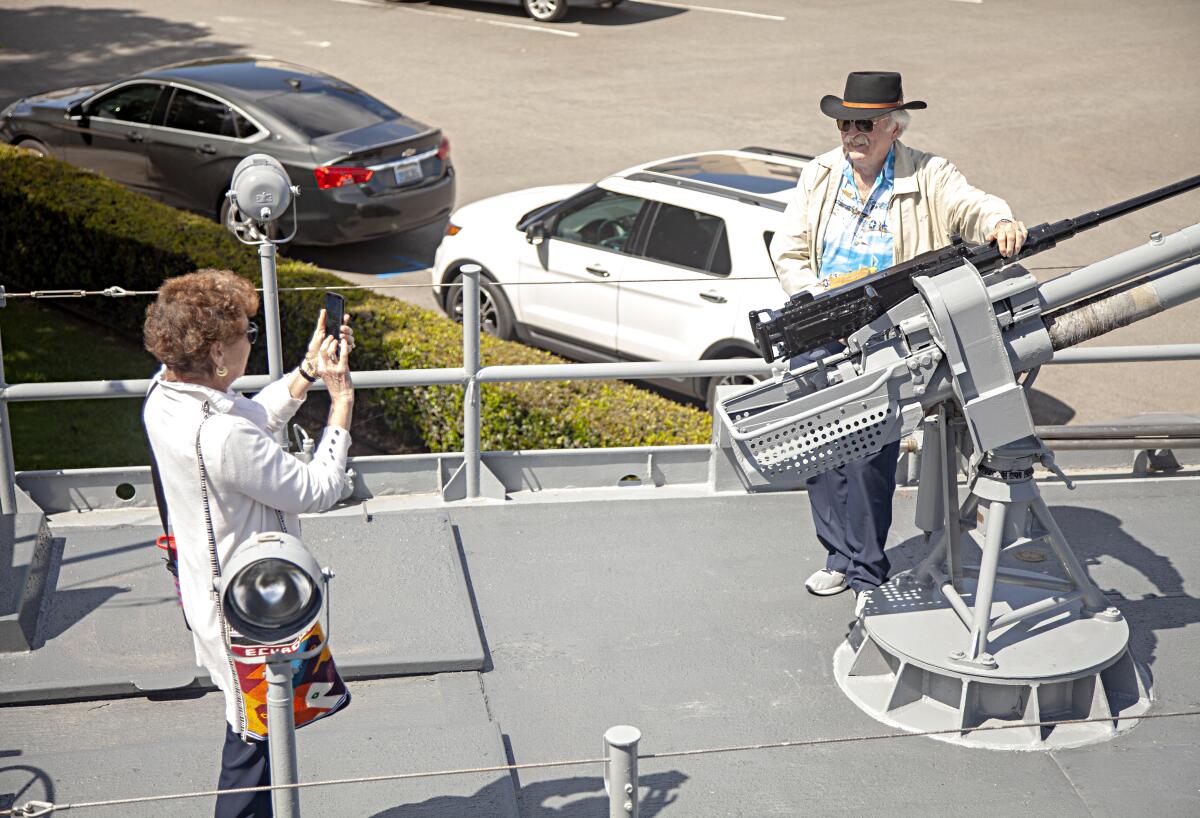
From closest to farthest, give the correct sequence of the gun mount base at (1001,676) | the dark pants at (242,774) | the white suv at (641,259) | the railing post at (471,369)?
the dark pants at (242,774)
the gun mount base at (1001,676)
the railing post at (471,369)
the white suv at (641,259)

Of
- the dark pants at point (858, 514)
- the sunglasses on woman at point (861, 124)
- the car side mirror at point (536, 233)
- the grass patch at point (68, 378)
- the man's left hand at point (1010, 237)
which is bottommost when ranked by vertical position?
the grass patch at point (68, 378)

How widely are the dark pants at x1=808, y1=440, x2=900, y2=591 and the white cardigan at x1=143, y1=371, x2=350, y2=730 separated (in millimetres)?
2304

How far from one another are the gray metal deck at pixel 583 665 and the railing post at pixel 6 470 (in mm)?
239

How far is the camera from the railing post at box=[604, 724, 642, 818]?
2.96 metres

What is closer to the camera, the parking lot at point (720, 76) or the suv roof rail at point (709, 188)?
the suv roof rail at point (709, 188)

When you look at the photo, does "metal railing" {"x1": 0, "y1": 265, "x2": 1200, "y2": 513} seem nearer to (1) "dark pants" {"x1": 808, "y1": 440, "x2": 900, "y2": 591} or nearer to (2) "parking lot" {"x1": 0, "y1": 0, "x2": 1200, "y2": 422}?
(1) "dark pants" {"x1": 808, "y1": 440, "x2": 900, "y2": 591}

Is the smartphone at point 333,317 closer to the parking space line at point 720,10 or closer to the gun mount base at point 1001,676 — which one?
the gun mount base at point 1001,676

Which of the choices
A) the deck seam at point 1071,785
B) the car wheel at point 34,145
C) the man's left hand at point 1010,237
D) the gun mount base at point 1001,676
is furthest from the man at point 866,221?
the car wheel at point 34,145

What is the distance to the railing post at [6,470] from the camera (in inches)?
214

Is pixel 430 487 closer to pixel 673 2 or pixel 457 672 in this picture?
pixel 457 672

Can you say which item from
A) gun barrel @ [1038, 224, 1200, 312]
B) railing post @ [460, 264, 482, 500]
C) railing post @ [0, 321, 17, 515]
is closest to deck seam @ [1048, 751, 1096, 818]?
gun barrel @ [1038, 224, 1200, 312]

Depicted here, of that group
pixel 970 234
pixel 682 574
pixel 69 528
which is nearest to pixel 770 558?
pixel 682 574

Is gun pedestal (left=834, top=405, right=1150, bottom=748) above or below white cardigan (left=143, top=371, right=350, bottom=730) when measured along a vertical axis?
below

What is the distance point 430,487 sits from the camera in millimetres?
6117
